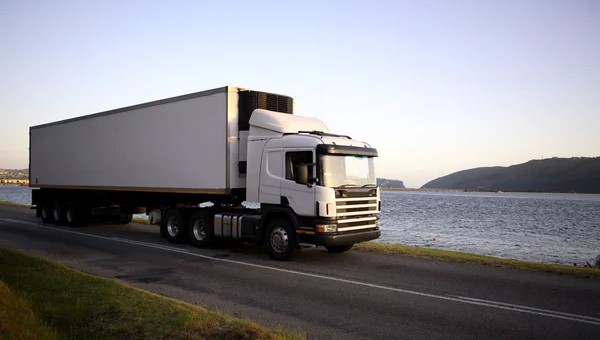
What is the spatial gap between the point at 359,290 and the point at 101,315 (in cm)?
482

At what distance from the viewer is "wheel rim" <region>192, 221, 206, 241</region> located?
15727 millimetres

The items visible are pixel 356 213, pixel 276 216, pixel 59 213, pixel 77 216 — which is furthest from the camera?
pixel 59 213

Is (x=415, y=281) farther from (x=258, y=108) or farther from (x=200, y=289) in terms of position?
(x=258, y=108)

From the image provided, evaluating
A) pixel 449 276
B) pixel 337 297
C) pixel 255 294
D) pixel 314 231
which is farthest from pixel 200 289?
pixel 449 276

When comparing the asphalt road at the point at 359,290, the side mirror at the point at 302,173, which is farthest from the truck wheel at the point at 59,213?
the side mirror at the point at 302,173

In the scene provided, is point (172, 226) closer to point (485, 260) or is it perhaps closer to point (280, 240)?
point (280, 240)

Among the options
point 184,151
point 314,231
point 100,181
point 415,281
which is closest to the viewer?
point 415,281

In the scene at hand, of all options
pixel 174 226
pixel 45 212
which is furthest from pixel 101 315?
pixel 45 212

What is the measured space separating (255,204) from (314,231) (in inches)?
116

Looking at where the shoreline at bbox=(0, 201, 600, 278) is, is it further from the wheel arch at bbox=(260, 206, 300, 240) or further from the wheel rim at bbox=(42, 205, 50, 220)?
the wheel rim at bbox=(42, 205, 50, 220)

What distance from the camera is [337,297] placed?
8.88 metres

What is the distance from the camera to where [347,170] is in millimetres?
13031

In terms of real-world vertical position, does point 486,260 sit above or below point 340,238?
below

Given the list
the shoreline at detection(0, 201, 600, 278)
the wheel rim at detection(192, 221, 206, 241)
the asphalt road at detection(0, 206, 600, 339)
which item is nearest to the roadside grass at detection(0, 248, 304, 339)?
the asphalt road at detection(0, 206, 600, 339)
